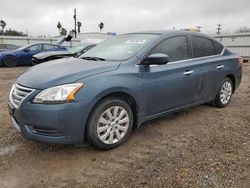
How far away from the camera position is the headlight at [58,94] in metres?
2.62

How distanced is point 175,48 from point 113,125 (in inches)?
66.0

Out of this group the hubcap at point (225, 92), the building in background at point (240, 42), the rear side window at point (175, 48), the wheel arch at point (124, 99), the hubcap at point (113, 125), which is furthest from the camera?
the building in background at point (240, 42)

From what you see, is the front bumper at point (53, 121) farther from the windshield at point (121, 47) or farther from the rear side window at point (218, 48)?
the rear side window at point (218, 48)

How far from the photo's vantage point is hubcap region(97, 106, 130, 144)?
296 centimetres

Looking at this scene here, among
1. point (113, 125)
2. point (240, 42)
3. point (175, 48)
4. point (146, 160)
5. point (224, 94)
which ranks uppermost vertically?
point (240, 42)

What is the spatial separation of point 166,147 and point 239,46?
54.5 feet

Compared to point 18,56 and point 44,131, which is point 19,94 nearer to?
point 44,131

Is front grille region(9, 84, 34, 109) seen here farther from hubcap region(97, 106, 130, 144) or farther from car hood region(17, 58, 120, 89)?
hubcap region(97, 106, 130, 144)

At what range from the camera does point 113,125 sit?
3078 mm

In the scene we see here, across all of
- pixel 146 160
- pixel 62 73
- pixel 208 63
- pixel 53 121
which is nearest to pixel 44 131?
pixel 53 121

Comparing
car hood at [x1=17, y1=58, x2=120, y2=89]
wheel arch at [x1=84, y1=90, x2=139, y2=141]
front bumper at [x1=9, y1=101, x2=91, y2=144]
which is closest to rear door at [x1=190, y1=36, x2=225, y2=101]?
wheel arch at [x1=84, y1=90, x2=139, y2=141]

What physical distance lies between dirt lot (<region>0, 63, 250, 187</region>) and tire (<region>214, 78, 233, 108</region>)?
2.88 feet

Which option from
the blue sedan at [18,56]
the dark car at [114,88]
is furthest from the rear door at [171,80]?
the blue sedan at [18,56]

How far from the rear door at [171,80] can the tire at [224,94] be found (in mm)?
959
